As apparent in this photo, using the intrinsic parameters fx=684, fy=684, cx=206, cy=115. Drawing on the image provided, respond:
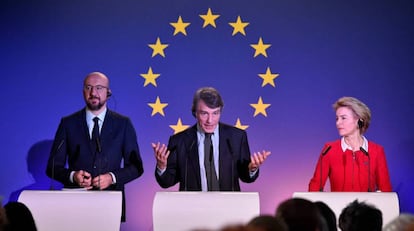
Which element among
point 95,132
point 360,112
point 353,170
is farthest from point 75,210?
point 360,112

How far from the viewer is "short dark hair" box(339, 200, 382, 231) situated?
2910 mm

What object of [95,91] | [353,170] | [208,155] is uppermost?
[95,91]

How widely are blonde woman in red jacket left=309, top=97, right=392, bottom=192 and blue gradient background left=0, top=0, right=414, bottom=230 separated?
40.3 inches

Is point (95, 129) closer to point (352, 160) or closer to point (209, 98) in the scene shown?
point (209, 98)

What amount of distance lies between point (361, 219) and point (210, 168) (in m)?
2.12

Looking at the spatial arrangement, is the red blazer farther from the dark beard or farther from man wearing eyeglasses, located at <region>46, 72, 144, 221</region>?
the dark beard

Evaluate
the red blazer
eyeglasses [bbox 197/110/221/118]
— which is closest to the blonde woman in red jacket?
the red blazer

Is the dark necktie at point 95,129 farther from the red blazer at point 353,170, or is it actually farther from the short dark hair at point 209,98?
the red blazer at point 353,170

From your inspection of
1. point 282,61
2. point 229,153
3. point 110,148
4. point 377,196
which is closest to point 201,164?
point 229,153

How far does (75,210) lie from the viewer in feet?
13.4

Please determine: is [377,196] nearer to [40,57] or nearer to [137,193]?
[137,193]

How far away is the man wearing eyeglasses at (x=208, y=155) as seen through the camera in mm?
4934

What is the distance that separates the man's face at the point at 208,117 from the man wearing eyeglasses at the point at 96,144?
0.59 metres

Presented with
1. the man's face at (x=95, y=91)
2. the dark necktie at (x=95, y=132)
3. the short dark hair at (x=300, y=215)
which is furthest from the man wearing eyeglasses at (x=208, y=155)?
the short dark hair at (x=300, y=215)
